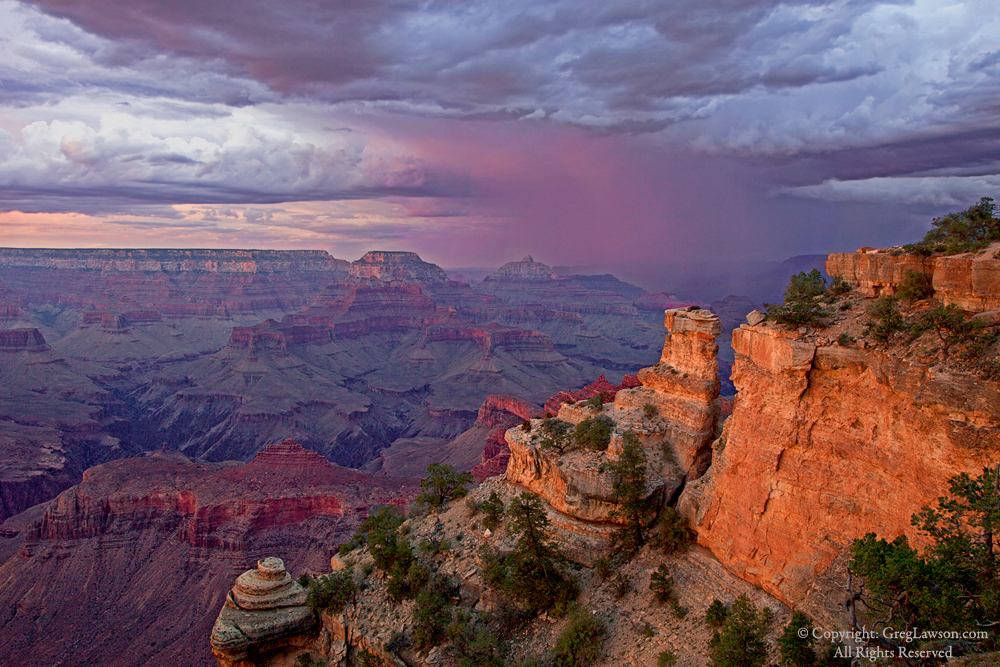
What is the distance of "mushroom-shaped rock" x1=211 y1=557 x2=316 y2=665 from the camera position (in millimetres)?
25188

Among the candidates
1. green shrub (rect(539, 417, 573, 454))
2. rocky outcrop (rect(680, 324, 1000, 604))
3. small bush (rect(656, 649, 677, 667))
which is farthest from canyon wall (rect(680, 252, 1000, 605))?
green shrub (rect(539, 417, 573, 454))

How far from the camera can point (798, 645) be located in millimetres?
13938

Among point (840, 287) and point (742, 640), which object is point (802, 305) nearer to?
point (840, 287)

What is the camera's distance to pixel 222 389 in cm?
13138

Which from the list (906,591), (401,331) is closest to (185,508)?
(906,591)

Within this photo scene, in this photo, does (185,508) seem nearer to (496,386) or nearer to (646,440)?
(646,440)

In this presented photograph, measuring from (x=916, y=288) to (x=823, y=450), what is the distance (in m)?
5.33

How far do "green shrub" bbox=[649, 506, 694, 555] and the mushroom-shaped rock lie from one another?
16020mm

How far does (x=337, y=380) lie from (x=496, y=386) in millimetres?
43084

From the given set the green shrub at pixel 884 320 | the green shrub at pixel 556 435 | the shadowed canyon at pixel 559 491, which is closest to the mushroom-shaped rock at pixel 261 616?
the shadowed canyon at pixel 559 491

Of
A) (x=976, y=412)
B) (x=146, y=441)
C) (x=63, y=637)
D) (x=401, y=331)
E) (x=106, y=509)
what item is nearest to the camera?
(x=976, y=412)

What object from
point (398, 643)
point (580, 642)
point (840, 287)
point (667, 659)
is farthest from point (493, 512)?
point (840, 287)

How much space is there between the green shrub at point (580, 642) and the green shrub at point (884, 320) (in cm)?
1304

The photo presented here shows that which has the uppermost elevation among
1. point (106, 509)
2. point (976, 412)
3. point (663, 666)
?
point (976, 412)
